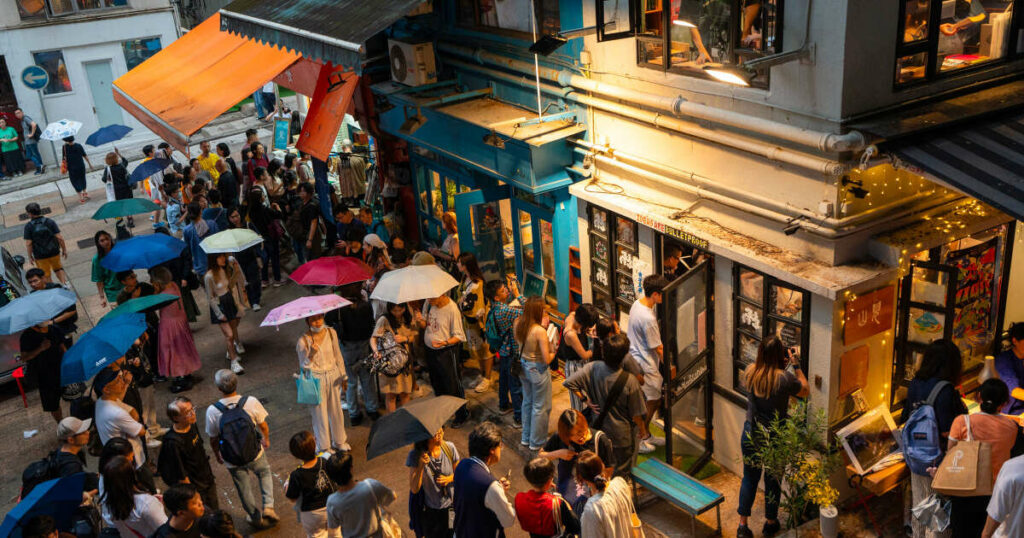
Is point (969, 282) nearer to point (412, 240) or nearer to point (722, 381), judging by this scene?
point (722, 381)

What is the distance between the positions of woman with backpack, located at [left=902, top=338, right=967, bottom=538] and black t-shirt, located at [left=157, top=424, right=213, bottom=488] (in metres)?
6.44

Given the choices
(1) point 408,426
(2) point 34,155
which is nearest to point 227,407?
(1) point 408,426

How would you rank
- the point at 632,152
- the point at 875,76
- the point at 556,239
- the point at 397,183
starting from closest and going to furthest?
the point at 875,76 → the point at 632,152 → the point at 556,239 → the point at 397,183

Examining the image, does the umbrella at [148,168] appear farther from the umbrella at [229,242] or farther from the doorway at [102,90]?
the doorway at [102,90]

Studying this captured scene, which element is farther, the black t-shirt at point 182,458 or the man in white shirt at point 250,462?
the man in white shirt at point 250,462

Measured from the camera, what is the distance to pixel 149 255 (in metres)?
11.7

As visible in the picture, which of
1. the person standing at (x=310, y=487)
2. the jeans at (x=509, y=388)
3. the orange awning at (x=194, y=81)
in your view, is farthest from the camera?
the orange awning at (x=194, y=81)

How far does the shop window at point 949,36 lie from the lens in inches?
297

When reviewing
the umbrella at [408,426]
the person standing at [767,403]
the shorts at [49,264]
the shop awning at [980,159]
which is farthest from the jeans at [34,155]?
the shop awning at [980,159]

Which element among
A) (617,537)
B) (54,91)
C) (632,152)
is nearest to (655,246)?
(632,152)

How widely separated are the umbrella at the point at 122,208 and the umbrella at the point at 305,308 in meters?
5.47

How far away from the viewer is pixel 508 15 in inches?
463

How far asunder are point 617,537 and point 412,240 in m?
10.7

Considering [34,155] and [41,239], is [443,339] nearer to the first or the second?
[41,239]
